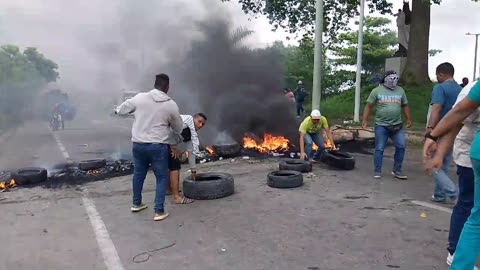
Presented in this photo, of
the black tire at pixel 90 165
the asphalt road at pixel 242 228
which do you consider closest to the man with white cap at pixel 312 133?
the asphalt road at pixel 242 228

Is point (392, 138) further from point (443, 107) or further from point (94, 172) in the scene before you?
point (94, 172)

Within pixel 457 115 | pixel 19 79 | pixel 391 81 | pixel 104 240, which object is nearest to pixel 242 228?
pixel 104 240

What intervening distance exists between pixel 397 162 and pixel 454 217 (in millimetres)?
4067

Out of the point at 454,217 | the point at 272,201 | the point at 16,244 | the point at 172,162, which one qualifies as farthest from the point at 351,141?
the point at 16,244

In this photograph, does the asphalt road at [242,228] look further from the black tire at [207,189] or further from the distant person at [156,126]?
the distant person at [156,126]

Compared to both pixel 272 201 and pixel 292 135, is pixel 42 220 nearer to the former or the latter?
pixel 272 201

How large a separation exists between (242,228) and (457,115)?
2817mm

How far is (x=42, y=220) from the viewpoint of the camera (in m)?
5.33

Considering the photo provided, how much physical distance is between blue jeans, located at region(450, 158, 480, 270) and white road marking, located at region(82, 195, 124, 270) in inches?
111

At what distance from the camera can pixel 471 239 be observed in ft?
8.51

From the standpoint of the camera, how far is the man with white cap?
8.23m

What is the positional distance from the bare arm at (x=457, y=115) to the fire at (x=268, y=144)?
7712 millimetres

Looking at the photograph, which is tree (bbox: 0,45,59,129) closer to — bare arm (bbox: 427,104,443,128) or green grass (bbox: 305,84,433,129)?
green grass (bbox: 305,84,433,129)

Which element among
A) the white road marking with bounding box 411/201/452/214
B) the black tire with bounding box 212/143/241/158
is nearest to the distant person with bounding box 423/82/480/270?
the white road marking with bounding box 411/201/452/214
